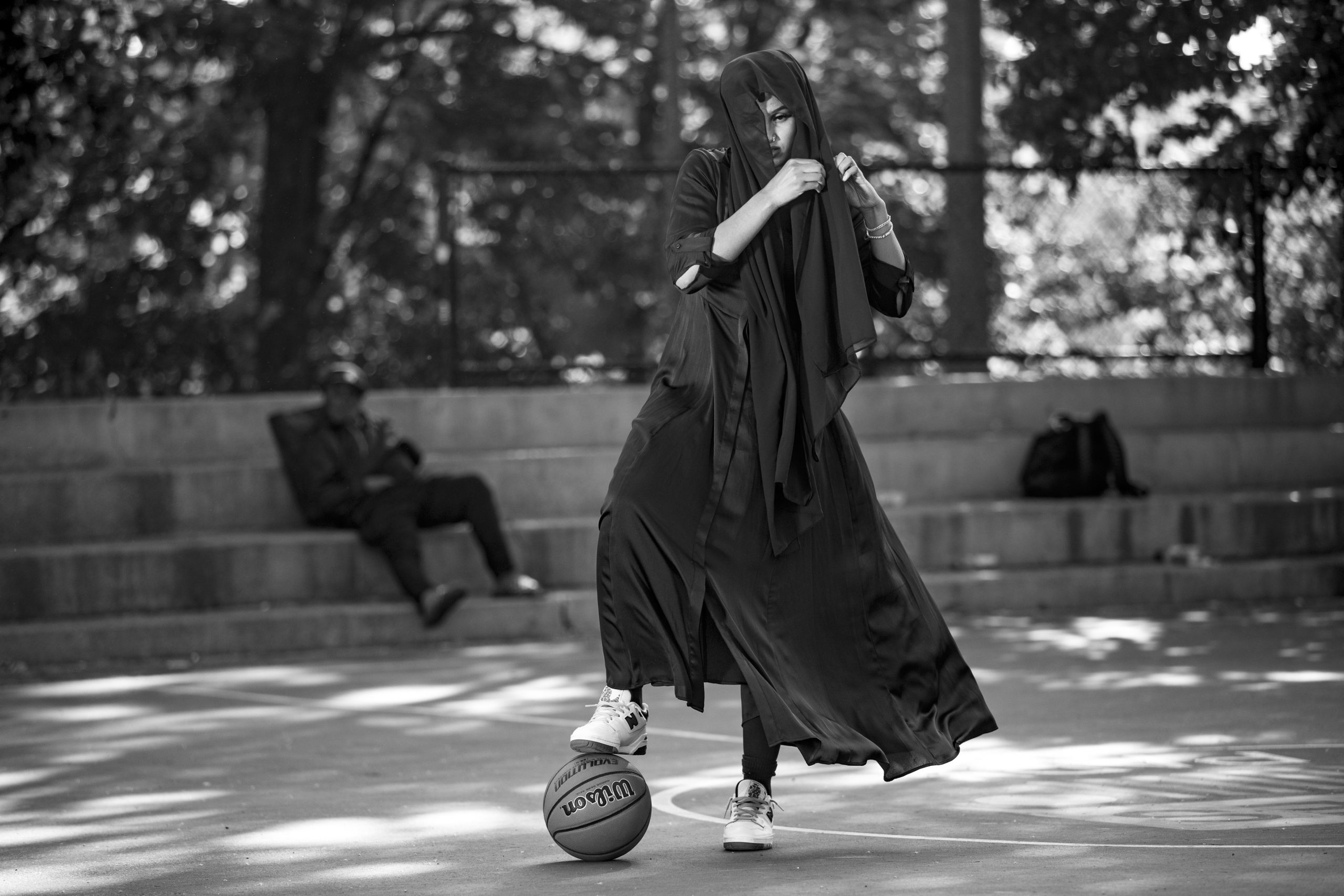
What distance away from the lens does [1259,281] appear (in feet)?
46.4

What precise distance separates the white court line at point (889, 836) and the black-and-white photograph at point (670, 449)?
0.04 meters

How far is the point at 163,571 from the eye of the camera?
1093cm

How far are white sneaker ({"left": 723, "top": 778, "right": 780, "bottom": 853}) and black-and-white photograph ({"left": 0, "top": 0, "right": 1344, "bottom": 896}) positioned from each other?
17 millimetres

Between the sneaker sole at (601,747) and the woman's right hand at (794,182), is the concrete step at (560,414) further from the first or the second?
the woman's right hand at (794,182)

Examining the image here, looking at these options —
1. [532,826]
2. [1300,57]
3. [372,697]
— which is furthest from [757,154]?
[1300,57]

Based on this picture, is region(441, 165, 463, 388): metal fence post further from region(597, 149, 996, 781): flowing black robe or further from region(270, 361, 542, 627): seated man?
region(597, 149, 996, 781): flowing black robe

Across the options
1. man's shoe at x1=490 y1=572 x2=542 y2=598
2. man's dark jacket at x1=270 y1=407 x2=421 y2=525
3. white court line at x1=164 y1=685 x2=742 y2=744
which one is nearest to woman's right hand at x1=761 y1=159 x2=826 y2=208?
white court line at x1=164 y1=685 x2=742 y2=744

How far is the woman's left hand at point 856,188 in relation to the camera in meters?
5.03

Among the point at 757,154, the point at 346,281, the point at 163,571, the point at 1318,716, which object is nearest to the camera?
the point at 757,154

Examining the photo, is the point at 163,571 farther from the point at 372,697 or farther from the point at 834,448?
the point at 834,448

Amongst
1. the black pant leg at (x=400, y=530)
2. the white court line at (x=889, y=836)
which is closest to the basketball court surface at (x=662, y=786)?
the white court line at (x=889, y=836)

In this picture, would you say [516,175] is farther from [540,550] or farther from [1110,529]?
[1110,529]

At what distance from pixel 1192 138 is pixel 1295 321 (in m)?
1.69

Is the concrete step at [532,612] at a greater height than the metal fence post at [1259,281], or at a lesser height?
lesser
